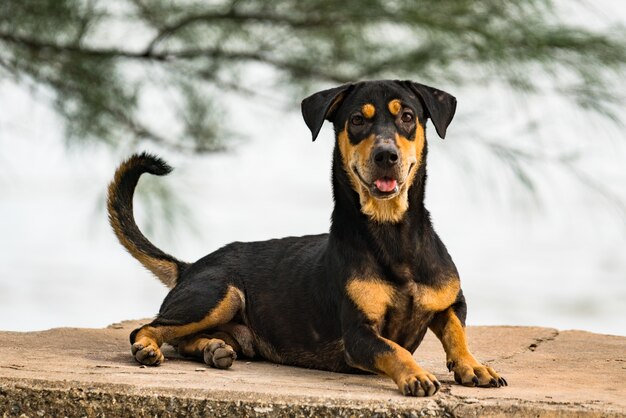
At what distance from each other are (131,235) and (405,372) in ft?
4.20

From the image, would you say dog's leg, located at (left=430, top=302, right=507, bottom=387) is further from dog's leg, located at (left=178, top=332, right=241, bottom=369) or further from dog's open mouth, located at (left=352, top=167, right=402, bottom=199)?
dog's leg, located at (left=178, top=332, right=241, bottom=369)

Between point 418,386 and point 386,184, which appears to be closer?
point 418,386

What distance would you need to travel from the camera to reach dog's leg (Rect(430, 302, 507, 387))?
259 cm

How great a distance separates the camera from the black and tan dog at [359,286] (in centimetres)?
264

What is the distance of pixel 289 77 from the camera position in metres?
4.66

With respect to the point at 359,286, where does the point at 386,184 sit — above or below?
above

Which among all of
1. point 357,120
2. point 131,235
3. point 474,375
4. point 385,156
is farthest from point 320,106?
point 131,235

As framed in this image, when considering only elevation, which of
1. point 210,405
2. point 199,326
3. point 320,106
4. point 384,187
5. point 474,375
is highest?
point 320,106

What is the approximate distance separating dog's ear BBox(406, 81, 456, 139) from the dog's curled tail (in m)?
1.05

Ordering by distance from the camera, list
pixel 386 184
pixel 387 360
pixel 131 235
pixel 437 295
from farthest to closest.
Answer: pixel 131 235 → pixel 437 295 → pixel 386 184 → pixel 387 360

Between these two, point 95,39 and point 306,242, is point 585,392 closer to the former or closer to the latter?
point 306,242

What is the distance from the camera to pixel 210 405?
239 cm

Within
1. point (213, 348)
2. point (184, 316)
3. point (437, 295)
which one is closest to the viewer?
point (437, 295)

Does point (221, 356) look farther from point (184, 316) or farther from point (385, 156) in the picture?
point (385, 156)
